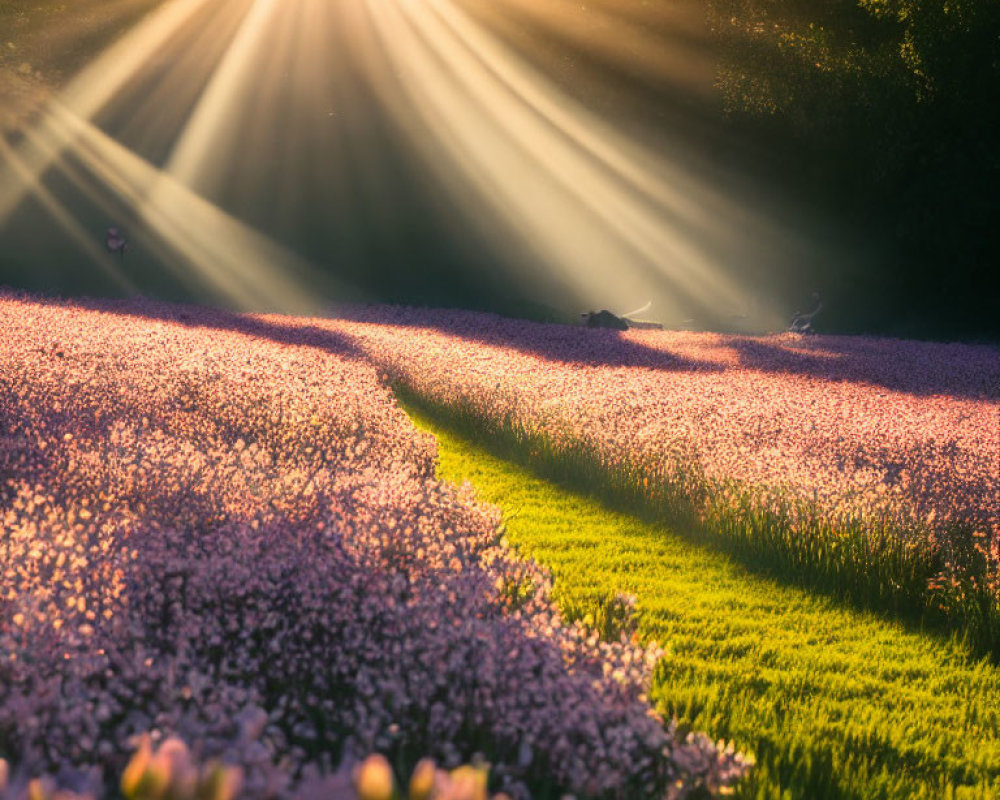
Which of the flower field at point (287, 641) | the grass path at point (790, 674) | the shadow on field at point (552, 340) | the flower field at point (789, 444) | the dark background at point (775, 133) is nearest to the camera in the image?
the flower field at point (287, 641)

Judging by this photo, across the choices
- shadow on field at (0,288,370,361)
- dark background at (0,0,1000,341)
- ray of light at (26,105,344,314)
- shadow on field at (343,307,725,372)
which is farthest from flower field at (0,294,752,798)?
ray of light at (26,105,344,314)

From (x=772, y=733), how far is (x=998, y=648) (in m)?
2.30

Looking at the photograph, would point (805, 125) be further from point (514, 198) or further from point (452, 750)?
point (452, 750)

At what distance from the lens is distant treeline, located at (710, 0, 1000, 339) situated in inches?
1071

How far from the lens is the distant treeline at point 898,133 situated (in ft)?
89.2

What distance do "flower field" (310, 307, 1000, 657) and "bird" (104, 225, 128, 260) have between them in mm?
15536

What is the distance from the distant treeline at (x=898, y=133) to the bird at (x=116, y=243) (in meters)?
18.6

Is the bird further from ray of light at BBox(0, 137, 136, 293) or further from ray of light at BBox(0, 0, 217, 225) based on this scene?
ray of light at BBox(0, 0, 217, 225)

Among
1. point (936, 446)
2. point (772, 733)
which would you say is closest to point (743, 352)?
point (936, 446)

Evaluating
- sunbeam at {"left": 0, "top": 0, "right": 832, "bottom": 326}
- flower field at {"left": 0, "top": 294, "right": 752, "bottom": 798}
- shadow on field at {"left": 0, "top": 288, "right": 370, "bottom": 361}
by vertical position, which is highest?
sunbeam at {"left": 0, "top": 0, "right": 832, "bottom": 326}

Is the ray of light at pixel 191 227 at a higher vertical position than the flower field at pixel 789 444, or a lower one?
higher

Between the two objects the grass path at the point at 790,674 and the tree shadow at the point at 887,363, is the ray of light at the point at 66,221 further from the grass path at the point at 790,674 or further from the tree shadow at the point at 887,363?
the grass path at the point at 790,674

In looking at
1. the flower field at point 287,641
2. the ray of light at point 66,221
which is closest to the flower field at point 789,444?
the flower field at point 287,641

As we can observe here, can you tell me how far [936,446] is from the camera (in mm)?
7582
